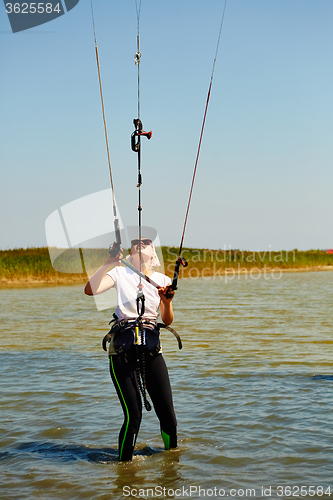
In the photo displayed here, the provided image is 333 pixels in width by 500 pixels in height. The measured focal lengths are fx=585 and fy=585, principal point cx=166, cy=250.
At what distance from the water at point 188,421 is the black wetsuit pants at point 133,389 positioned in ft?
1.58

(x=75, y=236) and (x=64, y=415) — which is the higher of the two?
(x=75, y=236)

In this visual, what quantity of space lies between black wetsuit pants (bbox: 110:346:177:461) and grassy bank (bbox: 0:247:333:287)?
1.02 m

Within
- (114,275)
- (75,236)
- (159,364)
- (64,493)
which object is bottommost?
(64,493)

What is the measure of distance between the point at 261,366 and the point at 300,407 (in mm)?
2766

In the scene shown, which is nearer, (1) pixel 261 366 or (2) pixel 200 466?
(2) pixel 200 466

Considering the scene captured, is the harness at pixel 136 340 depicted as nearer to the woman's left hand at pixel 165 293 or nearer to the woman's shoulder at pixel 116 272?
the woman's left hand at pixel 165 293

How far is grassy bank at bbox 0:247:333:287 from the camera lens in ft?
116

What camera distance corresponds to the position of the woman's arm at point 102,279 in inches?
203

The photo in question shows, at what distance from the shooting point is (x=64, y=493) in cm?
503

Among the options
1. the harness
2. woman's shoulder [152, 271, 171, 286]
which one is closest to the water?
the harness

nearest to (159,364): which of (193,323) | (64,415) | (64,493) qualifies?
(64,493)

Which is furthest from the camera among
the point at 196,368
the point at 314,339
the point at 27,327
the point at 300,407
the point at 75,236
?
the point at 27,327

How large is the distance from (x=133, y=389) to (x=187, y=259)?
45.8 meters

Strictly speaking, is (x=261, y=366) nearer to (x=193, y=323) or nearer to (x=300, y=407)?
(x=300, y=407)
